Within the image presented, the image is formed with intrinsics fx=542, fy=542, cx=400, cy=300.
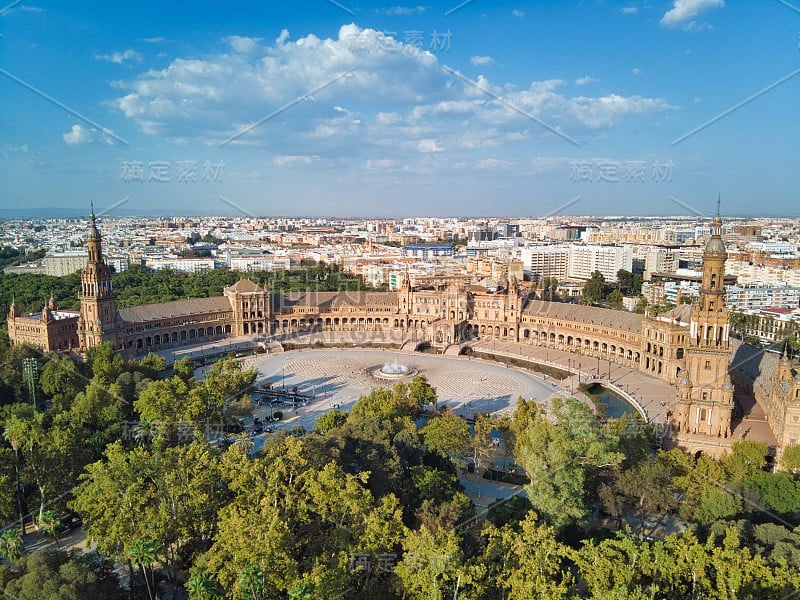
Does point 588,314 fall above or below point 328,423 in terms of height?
above

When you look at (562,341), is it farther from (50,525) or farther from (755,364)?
(50,525)

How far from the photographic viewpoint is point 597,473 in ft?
81.1

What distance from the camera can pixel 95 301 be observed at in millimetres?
48250

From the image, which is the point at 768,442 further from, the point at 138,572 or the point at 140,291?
the point at 140,291

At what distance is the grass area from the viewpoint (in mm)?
49544

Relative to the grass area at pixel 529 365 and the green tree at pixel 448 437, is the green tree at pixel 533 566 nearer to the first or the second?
the green tree at pixel 448 437

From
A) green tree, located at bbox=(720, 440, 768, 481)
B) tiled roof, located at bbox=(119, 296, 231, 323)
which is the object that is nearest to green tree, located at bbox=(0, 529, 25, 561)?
green tree, located at bbox=(720, 440, 768, 481)

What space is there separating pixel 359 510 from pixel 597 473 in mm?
11823

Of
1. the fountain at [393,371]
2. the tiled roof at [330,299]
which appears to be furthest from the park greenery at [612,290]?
the fountain at [393,371]

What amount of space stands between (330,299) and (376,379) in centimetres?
2223

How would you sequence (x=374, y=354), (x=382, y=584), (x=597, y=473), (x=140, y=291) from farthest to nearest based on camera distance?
(x=140, y=291), (x=374, y=354), (x=597, y=473), (x=382, y=584)

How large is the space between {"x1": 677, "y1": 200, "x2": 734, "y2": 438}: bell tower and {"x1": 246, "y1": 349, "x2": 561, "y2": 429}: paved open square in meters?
13.9

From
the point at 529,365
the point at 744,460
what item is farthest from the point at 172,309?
the point at 744,460

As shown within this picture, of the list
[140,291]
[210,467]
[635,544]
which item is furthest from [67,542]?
[140,291]
